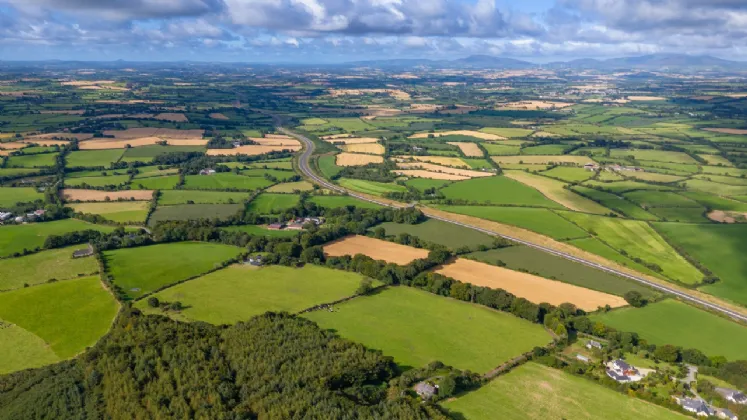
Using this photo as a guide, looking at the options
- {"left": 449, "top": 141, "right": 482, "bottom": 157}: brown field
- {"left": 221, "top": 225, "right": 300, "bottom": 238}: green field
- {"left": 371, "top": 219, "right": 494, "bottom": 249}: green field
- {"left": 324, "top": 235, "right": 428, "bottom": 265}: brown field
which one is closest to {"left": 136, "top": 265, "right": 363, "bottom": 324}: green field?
{"left": 324, "top": 235, "right": 428, "bottom": 265}: brown field

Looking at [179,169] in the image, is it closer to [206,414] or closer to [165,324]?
[165,324]

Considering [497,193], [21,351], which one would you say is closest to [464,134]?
[497,193]

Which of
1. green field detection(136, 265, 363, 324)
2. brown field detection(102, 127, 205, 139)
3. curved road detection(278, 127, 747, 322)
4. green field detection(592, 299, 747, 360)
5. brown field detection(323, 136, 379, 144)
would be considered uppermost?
brown field detection(102, 127, 205, 139)

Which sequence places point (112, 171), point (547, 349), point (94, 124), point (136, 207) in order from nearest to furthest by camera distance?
point (547, 349), point (136, 207), point (112, 171), point (94, 124)

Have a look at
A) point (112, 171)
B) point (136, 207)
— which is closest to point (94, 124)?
point (112, 171)

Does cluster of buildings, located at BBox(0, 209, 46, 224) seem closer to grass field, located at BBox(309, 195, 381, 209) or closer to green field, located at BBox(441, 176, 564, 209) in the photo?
grass field, located at BBox(309, 195, 381, 209)

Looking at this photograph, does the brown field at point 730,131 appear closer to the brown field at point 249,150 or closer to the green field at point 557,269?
the green field at point 557,269
